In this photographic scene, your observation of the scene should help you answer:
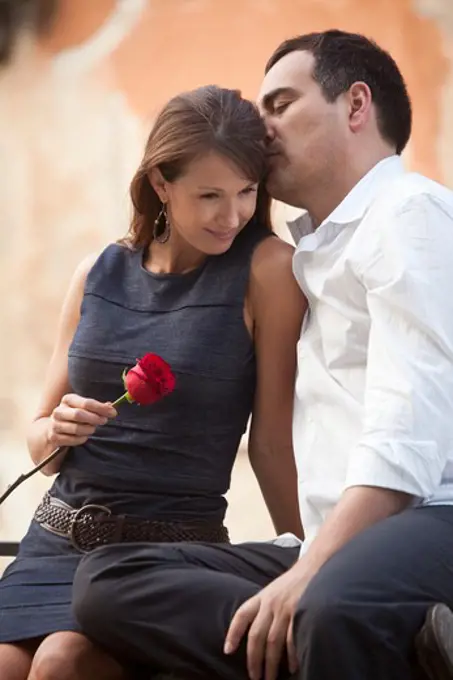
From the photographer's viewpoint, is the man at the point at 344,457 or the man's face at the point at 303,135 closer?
the man at the point at 344,457

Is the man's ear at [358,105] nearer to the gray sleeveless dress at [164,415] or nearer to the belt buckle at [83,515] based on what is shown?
the gray sleeveless dress at [164,415]

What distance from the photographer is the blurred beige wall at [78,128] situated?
259 centimetres

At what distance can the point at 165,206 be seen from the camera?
1.75 m

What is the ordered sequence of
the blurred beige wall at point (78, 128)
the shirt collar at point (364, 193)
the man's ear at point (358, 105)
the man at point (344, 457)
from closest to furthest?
the man at point (344, 457), the shirt collar at point (364, 193), the man's ear at point (358, 105), the blurred beige wall at point (78, 128)

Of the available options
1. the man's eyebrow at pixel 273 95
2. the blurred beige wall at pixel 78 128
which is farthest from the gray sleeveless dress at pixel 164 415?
the blurred beige wall at pixel 78 128

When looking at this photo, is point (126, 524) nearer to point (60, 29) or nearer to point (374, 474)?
point (374, 474)

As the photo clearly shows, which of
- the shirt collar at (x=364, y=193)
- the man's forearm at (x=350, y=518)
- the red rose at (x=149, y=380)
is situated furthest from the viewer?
the shirt collar at (x=364, y=193)

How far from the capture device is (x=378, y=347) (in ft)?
4.47

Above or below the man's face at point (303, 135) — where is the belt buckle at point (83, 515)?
below

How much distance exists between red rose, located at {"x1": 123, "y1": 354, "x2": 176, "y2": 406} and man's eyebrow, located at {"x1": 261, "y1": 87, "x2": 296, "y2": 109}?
22.3 inches

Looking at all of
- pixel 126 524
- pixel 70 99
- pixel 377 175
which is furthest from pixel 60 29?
pixel 126 524

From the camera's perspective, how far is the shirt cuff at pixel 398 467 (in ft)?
4.18

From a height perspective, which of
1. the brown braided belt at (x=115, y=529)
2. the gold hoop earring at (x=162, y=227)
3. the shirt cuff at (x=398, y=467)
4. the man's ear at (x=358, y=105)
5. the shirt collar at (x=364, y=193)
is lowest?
the brown braided belt at (x=115, y=529)

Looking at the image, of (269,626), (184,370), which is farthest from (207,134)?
(269,626)
